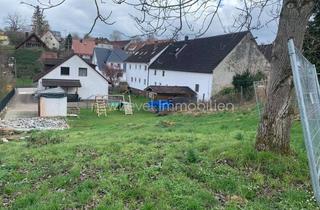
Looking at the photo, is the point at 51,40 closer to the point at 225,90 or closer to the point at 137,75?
the point at 137,75

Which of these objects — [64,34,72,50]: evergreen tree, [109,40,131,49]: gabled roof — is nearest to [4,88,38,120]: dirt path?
[64,34,72,50]: evergreen tree

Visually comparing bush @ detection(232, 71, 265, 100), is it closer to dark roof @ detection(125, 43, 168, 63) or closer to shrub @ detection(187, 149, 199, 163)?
dark roof @ detection(125, 43, 168, 63)

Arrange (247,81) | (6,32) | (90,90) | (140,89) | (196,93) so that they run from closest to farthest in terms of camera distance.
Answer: (247,81)
(196,93)
(90,90)
(140,89)
(6,32)

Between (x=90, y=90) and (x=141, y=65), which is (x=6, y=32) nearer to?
(x=141, y=65)

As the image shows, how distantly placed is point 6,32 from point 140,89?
4230 centimetres

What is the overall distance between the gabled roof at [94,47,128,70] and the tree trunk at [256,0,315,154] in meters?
68.9

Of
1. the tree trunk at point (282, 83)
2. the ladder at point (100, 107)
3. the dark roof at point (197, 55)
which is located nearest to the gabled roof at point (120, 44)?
the dark roof at point (197, 55)

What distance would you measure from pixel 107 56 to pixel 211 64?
130 feet

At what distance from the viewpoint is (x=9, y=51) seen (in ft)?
236

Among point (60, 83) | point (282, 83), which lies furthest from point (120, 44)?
point (282, 83)

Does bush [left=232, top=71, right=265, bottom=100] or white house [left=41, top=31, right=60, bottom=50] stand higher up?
white house [left=41, top=31, right=60, bottom=50]

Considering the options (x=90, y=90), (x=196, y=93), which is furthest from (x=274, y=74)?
(x=90, y=90)

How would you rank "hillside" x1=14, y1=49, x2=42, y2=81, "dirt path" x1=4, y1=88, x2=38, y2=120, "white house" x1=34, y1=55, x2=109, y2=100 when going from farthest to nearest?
1. "hillside" x1=14, y1=49, x2=42, y2=81
2. "white house" x1=34, y1=55, x2=109, y2=100
3. "dirt path" x1=4, y1=88, x2=38, y2=120

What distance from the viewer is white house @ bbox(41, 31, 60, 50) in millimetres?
93887
